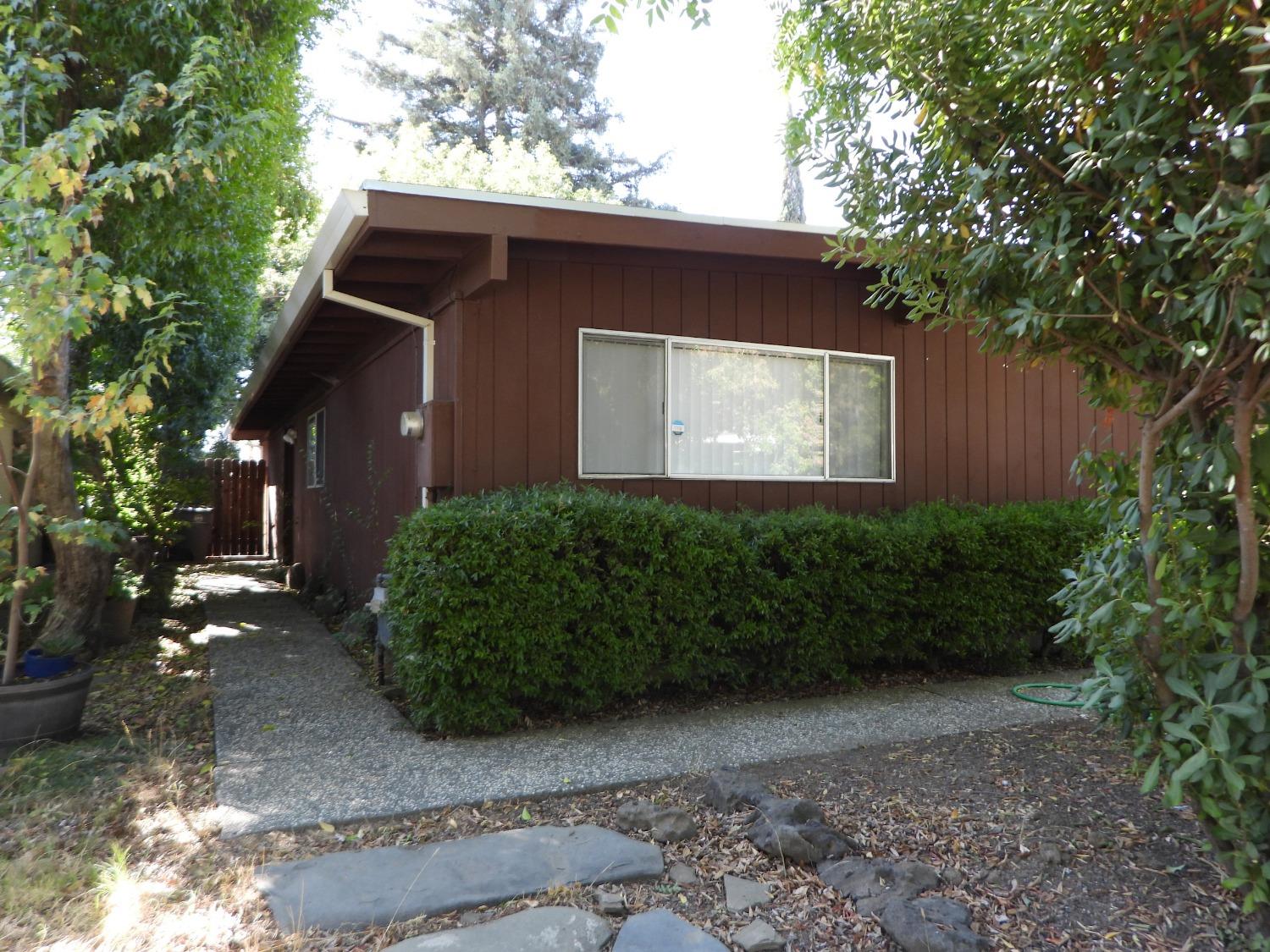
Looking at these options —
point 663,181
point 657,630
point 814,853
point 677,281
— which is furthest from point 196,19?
point 663,181

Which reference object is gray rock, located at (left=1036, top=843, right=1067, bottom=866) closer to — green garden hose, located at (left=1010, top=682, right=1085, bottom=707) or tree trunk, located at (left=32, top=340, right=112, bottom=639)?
green garden hose, located at (left=1010, top=682, right=1085, bottom=707)

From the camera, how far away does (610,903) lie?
3012 millimetres

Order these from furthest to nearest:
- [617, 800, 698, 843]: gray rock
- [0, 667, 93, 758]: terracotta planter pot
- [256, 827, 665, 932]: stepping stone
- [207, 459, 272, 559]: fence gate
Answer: [207, 459, 272, 559]: fence gate, [0, 667, 93, 758]: terracotta planter pot, [617, 800, 698, 843]: gray rock, [256, 827, 665, 932]: stepping stone

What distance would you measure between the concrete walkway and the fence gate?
12695 mm

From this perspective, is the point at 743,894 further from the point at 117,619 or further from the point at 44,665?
the point at 117,619

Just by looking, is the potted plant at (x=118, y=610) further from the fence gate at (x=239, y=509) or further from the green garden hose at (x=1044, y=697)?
the fence gate at (x=239, y=509)

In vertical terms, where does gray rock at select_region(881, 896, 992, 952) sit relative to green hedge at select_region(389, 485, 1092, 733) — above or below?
below

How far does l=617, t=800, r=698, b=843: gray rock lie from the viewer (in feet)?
11.6

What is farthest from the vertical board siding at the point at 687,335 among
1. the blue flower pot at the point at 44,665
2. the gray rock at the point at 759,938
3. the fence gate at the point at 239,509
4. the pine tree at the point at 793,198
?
the pine tree at the point at 793,198

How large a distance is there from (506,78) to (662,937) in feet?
88.3

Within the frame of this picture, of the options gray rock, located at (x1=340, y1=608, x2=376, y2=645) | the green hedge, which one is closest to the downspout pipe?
the green hedge

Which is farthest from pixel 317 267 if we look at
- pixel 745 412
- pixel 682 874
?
pixel 682 874

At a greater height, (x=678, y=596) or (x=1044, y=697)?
(x=678, y=596)

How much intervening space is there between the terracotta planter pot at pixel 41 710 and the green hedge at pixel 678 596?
1641 mm
